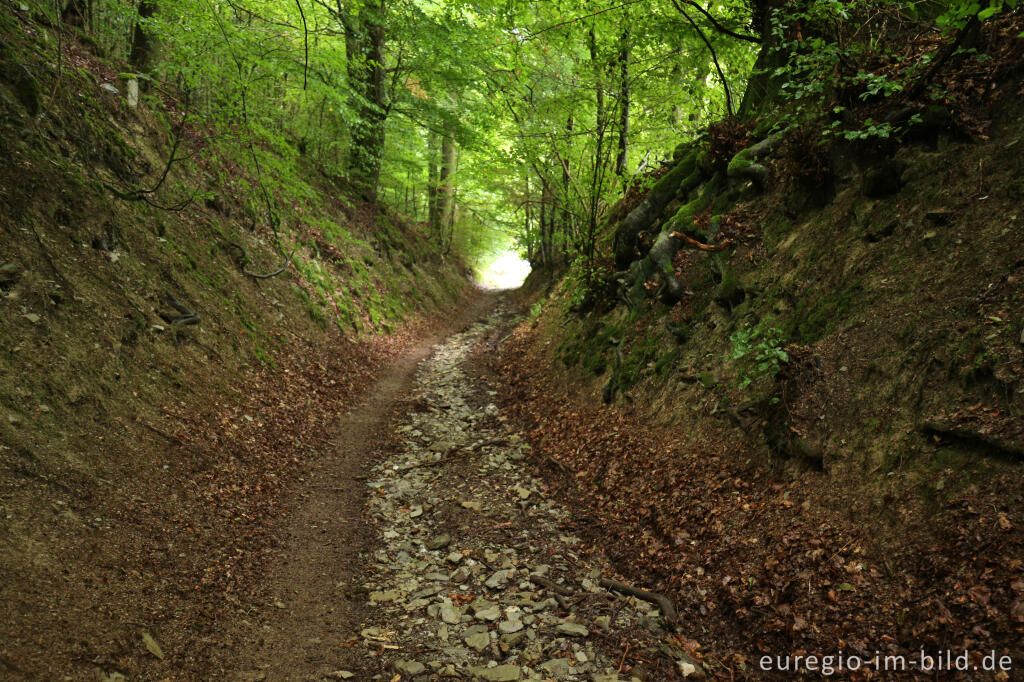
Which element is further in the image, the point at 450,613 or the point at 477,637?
the point at 450,613

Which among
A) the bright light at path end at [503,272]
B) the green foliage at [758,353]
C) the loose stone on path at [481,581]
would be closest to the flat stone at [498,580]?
the loose stone on path at [481,581]

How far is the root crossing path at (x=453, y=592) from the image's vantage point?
457 centimetres

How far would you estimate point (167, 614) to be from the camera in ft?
15.2

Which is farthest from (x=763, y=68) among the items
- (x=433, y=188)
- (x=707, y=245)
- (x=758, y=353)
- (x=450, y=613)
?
(x=433, y=188)

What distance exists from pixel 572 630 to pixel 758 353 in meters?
4.03

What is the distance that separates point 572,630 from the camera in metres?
4.91

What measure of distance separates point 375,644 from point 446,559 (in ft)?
4.95

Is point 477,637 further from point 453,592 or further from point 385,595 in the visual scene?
point 385,595

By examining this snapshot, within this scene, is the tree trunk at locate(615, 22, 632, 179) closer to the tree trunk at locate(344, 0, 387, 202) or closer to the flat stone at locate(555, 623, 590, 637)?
the tree trunk at locate(344, 0, 387, 202)

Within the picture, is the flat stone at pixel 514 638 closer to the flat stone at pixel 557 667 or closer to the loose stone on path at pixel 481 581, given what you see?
the loose stone on path at pixel 481 581

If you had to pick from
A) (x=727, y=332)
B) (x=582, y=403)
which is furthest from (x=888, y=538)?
(x=582, y=403)

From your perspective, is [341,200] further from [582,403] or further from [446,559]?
[446,559]

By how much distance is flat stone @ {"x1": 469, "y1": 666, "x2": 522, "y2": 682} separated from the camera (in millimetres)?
4402

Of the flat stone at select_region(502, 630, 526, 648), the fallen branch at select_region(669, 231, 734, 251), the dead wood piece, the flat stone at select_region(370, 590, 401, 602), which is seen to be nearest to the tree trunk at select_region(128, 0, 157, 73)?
the fallen branch at select_region(669, 231, 734, 251)
